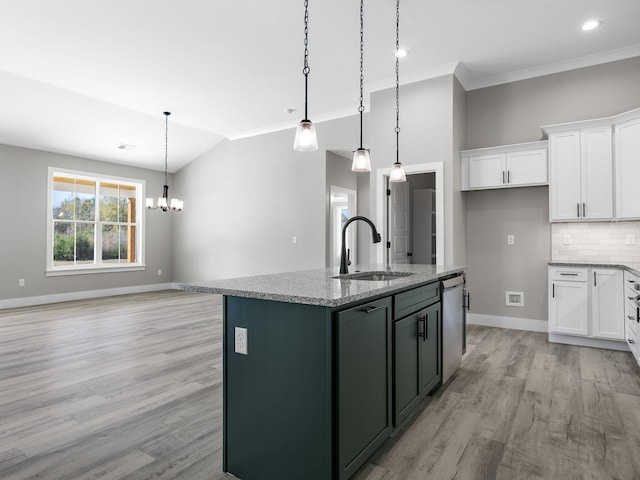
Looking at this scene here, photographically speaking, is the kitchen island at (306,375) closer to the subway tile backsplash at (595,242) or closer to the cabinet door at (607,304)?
the cabinet door at (607,304)

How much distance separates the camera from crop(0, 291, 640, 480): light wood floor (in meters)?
1.99

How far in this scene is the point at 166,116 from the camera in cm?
684

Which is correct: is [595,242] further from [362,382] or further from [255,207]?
[255,207]

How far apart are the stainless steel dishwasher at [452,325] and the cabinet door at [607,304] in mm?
1680

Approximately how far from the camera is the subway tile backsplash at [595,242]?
169 inches

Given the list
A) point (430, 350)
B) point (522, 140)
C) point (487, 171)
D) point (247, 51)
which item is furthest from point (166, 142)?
point (430, 350)

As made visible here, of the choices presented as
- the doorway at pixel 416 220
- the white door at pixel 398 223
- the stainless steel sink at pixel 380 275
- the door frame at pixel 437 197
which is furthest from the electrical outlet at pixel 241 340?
the doorway at pixel 416 220

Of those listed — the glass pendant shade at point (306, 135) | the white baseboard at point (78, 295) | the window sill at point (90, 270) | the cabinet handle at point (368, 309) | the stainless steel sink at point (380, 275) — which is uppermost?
the glass pendant shade at point (306, 135)

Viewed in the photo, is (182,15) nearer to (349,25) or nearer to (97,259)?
(349,25)

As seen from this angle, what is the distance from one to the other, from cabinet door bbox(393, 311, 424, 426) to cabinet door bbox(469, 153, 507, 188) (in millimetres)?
3084

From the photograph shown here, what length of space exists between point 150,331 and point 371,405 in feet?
12.5

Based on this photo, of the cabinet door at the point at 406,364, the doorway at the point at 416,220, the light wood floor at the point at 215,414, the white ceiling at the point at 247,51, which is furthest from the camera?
the doorway at the point at 416,220

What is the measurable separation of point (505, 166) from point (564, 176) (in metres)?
0.67

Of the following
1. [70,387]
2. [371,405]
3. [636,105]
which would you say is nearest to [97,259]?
[70,387]
